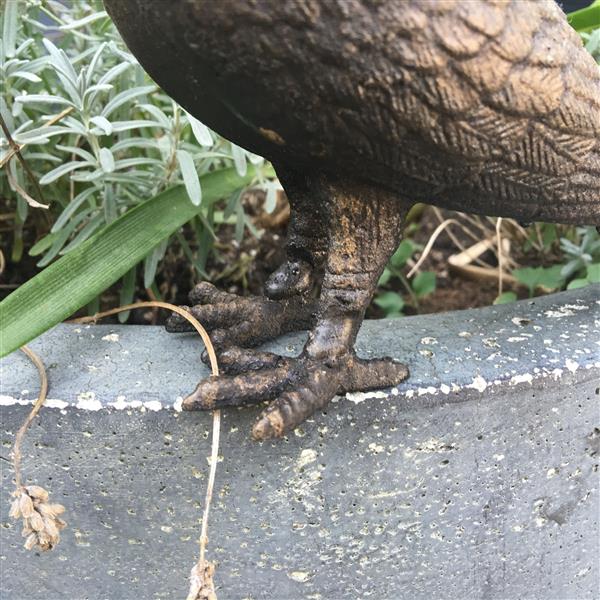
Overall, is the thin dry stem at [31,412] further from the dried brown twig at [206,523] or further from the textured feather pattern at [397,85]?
the textured feather pattern at [397,85]

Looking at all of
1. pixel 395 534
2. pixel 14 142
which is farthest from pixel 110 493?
pixel 14 142

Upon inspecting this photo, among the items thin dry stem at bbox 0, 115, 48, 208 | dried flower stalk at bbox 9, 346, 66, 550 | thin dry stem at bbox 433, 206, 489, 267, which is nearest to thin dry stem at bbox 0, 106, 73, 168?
thin dry stem at bbox 0, 115, 48, 208

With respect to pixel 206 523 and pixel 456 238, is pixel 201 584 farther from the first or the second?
pixel 456 238

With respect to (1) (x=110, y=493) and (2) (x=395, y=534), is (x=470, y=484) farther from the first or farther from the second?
(1) (x=110, y=493)

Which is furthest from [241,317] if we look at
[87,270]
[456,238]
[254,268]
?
[456,238]

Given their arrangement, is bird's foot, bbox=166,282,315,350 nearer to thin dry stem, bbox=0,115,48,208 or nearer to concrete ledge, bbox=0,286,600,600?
concrete ledge, bbox=0,286,600,600

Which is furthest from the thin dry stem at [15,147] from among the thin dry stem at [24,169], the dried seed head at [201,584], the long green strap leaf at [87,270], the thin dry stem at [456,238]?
the thin dry stem at [456,238]
